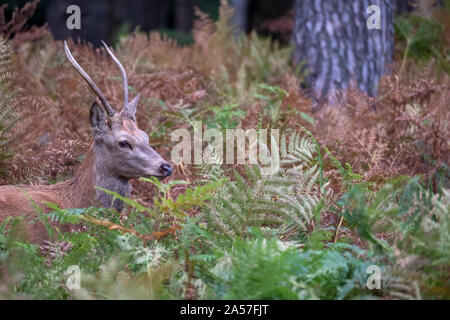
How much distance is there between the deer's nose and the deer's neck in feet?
1.35

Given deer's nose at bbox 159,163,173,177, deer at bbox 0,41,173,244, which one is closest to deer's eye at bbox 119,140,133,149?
deer at bbox 0,41,173,244

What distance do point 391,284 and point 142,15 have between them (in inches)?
737

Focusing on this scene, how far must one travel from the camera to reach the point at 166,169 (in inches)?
188

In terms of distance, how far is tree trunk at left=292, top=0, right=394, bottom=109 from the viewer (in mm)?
7781

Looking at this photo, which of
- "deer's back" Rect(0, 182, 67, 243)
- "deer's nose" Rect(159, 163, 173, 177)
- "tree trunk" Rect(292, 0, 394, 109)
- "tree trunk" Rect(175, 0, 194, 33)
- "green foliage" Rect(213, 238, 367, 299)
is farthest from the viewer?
"tree trunk" Rect(175, 0, 194, 33)

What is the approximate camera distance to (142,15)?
20.8 meters

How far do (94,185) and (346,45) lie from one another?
4.23 m

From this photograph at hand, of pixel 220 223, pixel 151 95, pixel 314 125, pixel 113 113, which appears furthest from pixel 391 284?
pixel 151 95

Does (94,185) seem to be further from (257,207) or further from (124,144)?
(257,207)

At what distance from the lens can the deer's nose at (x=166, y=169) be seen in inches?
187

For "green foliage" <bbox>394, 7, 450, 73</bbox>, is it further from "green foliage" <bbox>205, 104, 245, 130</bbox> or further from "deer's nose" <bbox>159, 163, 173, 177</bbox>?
"deer's nose" <bbox>159, 163, 173, 177</bbox>

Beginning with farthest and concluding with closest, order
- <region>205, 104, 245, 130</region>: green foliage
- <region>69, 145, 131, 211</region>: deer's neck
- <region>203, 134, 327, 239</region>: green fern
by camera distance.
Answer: <region>205, 104, 245, 130</region>: green foliage < <region>69, 145, 131, 211</region>: deer's neck < <region>203, 134, 327, 239</region>: green fern

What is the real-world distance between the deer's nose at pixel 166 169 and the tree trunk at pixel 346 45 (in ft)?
11.1
